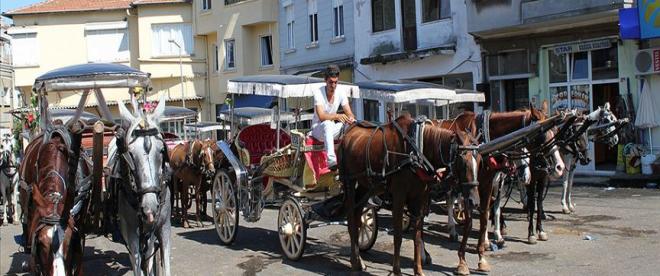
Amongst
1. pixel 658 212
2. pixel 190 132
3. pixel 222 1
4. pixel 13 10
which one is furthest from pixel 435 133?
pixel 13 10

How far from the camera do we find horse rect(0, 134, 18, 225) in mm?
15055

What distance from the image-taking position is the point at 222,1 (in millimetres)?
33688

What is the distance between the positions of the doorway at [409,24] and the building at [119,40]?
15232 mm

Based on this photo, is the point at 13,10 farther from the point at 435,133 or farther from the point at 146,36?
the point at 435,133

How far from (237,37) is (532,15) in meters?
17.4

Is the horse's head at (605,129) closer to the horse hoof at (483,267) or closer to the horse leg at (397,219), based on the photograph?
the horse hoof at (483,267)

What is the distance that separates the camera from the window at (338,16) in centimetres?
2719

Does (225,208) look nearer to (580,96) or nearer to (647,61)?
(647,61)

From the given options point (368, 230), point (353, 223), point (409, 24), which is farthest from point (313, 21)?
point (353, 223)

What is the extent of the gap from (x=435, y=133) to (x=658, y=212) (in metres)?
6.62


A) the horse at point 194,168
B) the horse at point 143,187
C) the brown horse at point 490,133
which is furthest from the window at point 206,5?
the horse at point 143,187

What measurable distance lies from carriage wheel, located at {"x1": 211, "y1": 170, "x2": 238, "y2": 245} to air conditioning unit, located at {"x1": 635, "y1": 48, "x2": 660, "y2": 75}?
36.3ft

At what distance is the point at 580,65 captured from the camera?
18.7 m

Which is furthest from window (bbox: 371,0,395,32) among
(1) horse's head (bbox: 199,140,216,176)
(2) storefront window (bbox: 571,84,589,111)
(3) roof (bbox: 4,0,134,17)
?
(3) roof (bbox: 4,0,134,17)
